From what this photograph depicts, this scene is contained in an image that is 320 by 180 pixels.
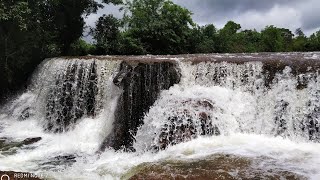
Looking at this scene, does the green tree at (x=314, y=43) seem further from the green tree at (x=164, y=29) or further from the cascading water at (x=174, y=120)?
the cascading water at (x=174, y=120)

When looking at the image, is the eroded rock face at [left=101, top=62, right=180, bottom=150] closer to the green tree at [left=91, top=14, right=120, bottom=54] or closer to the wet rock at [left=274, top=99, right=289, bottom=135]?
the wet rock at [left=274, top=99, right=289, bottom=135]

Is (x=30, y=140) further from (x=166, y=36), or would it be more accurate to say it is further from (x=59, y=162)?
(x=166, y=36)

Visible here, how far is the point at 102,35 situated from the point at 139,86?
9679 mm

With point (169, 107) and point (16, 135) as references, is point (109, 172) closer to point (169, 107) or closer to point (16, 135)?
point (169, 107)

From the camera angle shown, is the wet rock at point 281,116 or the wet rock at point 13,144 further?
the wet rock at point 13,144

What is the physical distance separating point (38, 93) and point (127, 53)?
6.63m

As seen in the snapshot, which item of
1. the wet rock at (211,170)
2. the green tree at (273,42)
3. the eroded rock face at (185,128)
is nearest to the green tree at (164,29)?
the green tree at (273,42)

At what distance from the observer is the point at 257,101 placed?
9.72 meters

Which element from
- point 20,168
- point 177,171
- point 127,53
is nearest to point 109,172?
point 177,171

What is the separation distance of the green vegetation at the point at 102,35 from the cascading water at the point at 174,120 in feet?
9.79

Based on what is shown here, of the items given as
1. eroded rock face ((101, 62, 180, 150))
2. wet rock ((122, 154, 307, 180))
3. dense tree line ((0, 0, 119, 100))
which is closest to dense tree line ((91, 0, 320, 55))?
dense tree line ((0, 0, 119, 100))

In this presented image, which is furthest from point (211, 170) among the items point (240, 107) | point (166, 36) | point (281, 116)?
point (166, 36)

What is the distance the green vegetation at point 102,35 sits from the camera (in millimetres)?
14547

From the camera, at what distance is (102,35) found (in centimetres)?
1994
